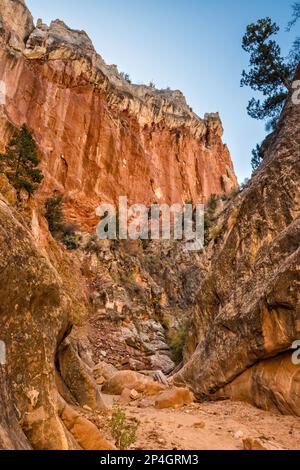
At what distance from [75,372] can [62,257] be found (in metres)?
19.4

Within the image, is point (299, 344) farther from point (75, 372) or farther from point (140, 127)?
point (140, 127)

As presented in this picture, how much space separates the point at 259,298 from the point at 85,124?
4129cm

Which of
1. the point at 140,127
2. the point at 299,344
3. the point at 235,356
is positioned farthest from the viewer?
the point at 140,127

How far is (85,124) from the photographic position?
45.3 m

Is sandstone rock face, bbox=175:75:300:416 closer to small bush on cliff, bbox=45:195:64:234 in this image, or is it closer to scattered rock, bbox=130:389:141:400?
scattered rock, bbox=130:389:141:400

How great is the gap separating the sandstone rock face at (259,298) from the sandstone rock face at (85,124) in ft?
88.0

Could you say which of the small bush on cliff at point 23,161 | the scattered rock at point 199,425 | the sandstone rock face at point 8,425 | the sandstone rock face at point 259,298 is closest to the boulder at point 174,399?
the sandstone rock face at point 259,298

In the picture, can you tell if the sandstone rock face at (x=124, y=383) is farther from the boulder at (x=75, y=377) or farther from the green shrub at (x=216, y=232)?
the green shrub at (x=216, y=232)

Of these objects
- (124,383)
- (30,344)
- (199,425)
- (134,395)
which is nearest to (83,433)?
(30,344)

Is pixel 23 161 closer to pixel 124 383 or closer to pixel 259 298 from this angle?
pixel 124 383

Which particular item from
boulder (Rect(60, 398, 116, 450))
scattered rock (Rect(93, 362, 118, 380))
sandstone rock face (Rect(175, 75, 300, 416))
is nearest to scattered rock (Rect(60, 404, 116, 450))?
boulder (Rect(60, 398, 116, 450))

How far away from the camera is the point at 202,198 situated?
62281mm

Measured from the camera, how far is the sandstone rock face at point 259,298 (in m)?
8.02
